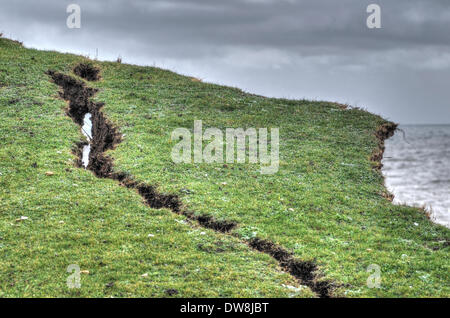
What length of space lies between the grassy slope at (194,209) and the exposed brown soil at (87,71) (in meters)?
3.07

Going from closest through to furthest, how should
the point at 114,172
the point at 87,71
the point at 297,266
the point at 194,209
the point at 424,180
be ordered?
the point at 297,266 → the point at 194,209 → the point at 114,172 → the point at 87,71 → the point at 424,180

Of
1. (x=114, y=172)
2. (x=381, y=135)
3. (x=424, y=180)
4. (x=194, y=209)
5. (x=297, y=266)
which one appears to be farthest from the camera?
(x=424, y=180)

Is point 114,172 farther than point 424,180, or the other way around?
point 424,180

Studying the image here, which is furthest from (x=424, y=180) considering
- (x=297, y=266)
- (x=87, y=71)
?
(x=297, y=266)

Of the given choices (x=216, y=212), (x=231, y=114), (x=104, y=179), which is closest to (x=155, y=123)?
(x=231, y=114)

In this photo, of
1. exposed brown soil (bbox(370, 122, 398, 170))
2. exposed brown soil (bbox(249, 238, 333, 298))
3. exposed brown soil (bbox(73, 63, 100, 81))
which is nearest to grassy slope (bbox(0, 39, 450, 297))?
exposed brown soil (bbox(249, 238, 333, 298))

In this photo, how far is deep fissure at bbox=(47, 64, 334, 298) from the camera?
1211 centimetres

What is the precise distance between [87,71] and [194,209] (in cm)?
1879

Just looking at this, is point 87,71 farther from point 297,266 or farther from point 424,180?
point 424,180

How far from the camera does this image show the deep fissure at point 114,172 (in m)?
12.1

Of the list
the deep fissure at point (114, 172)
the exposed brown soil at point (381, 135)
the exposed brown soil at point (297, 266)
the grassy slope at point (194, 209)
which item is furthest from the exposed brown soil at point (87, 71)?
the exposed brown soil at point (297, 266)

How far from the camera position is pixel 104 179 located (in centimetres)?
1753

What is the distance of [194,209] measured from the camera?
49.5 ft

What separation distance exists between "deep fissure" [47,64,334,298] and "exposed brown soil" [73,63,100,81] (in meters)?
0.39
